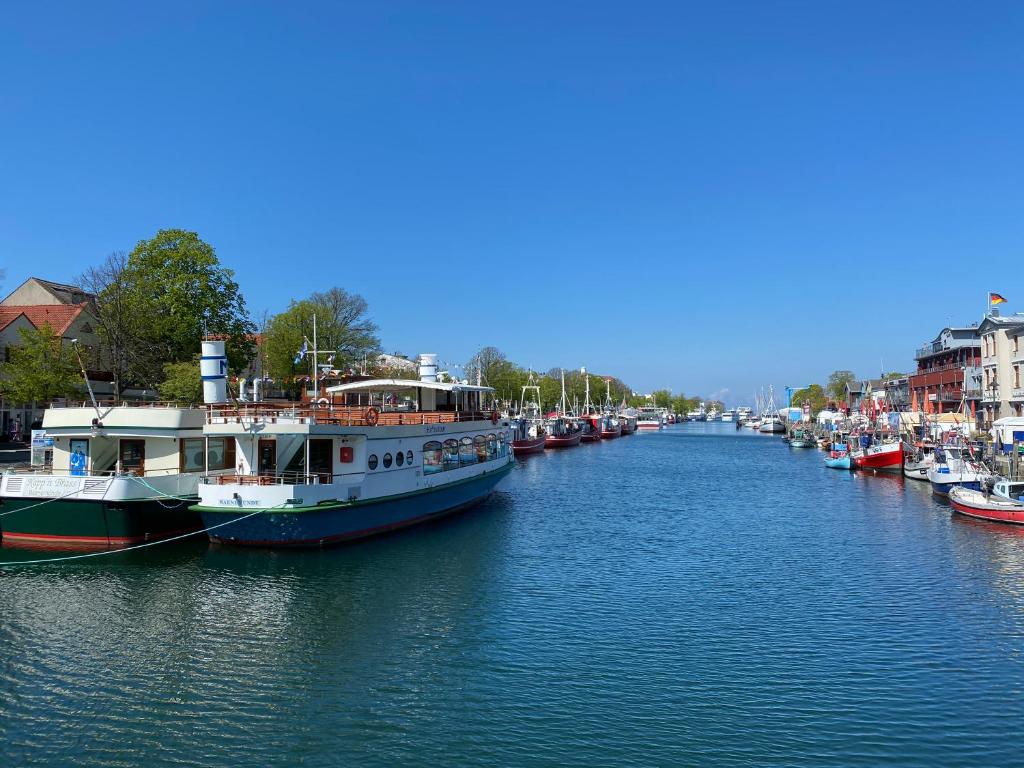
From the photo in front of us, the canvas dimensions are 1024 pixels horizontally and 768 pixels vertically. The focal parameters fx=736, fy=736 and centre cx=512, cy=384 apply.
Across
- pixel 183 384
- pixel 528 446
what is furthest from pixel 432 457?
pixel 528 446

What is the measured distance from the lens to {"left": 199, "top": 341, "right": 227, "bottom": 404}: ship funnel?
30.8 metres

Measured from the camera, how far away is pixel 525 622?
2061cm

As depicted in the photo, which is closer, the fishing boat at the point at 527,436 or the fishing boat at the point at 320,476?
the fishing boat at the point at 320,476

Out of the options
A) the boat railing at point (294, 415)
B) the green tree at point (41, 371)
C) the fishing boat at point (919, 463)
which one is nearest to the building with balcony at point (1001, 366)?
the fishing boat at point (919, 463)

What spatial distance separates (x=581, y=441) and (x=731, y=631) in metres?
101

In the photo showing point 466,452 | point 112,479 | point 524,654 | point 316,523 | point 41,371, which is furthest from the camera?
point 41,371

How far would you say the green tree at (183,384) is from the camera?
5028 centimetres

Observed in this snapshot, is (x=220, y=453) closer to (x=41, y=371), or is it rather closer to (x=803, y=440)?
(x=41, y=371)

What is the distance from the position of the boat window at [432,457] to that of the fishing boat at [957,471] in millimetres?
29757

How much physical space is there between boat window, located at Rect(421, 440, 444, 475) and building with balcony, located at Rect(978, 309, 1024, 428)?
1898 inches

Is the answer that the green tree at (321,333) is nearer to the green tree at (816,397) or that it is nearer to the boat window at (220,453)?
the boat window at (220,453)

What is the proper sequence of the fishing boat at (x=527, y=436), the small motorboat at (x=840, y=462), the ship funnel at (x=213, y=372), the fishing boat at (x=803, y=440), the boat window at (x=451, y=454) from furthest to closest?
1. the fishing boat at (x=803, y=440)
2. the fishing boat at (x=527, y=436)
3. the small motorboat at (x=840, y=462)
4. the boat window at (x=451, y=454)
5. the ship funnel at (x=213, y=372)

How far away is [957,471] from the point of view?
45125 millimetres

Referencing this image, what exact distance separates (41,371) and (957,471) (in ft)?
203
